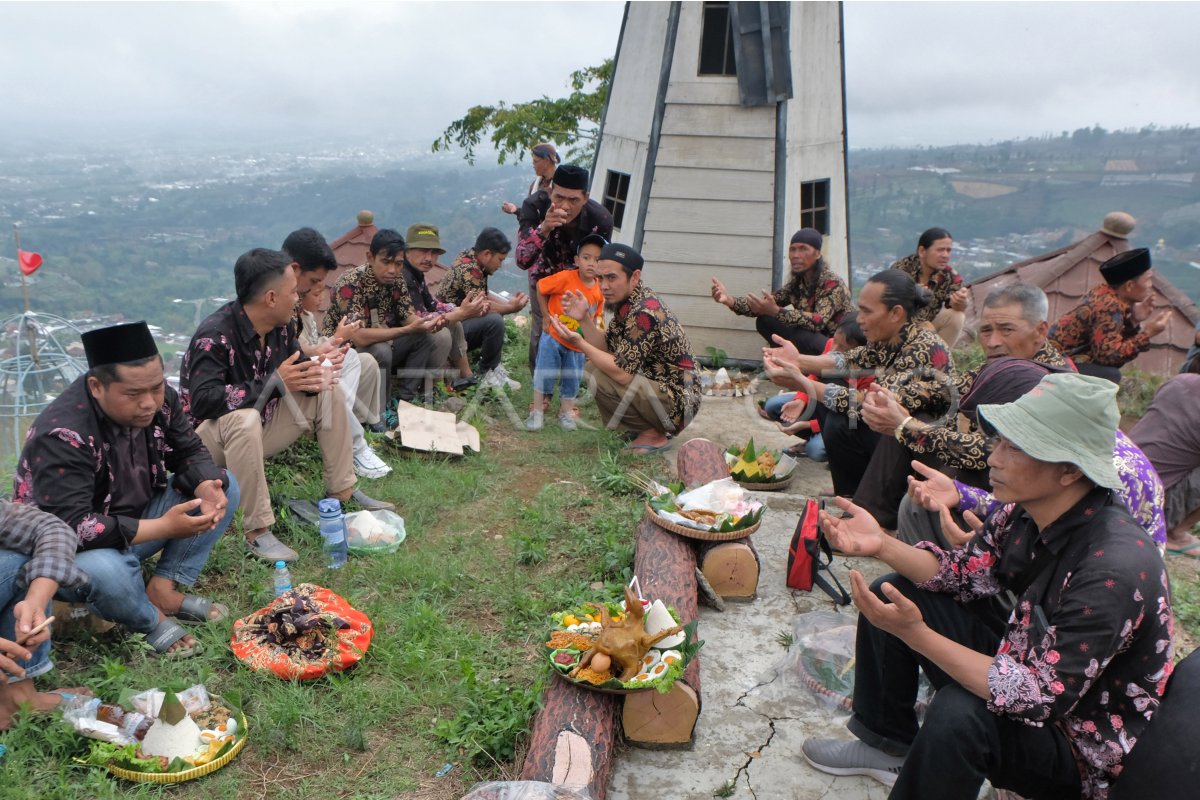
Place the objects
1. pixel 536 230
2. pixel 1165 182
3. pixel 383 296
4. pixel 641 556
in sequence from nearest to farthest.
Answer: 1. pixel 641 556
2. pixel 383 296
3. pixel 536 230
4. pixel 1165 182

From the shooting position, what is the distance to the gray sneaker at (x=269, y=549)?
4441 mm

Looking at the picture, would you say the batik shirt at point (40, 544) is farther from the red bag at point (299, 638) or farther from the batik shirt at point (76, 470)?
the red bag at point (299, 638)

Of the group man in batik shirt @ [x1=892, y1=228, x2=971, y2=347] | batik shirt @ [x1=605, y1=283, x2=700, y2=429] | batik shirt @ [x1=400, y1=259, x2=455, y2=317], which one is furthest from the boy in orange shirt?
man in batik shirt @ [x1=892, y1=228, x2=971, y2=347]

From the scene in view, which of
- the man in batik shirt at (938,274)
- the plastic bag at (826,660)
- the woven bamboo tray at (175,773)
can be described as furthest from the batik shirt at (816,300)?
the woven bamboo tray at (175,773)

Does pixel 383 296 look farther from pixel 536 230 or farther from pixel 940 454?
pixel 940 454

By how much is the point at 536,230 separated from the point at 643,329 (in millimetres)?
1793

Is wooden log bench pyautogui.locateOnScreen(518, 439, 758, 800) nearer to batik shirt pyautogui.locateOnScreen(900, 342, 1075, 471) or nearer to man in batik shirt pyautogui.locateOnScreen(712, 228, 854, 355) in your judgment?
batik shirt pyautogui.locateOnScreen(900, 342, 1075, 471)

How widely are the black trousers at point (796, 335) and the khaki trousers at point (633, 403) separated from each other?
1878 mm

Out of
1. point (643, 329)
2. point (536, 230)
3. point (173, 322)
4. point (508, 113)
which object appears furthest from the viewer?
point (173, 322)

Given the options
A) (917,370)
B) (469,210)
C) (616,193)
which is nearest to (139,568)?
(917,370)

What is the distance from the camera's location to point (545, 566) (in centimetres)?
466

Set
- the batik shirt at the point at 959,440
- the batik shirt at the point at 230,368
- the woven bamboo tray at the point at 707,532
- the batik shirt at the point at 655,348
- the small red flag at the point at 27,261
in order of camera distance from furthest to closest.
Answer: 1. the small red flag at the point at 27,261
2. the batik shirt at the point at 655,348
3. the batik shirt at the point at 230,368
4. the woven bamboo tray at the point at 707,532
5. the batik shirt at the point at 959,440

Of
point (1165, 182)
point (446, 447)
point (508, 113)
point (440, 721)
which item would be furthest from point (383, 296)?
point (1165, 182)

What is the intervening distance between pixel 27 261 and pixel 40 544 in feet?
13.8
